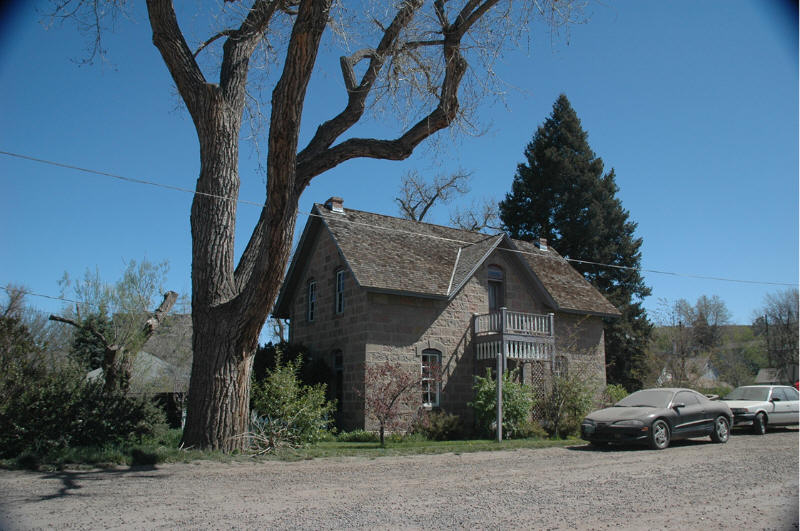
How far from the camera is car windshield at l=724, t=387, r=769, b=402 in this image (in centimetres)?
1844

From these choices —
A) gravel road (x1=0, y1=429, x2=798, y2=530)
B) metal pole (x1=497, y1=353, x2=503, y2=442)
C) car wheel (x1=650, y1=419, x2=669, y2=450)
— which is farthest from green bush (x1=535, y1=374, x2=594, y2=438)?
gravel road (x1=0, y1=429, x2=798, y2=530)

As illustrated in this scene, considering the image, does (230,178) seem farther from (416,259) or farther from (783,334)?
(783,334)

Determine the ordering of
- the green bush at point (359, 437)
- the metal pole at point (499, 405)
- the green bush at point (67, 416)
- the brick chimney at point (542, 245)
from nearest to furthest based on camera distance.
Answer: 1. the green bush at point (67, 416)
2. the metal pole at point (499, 405)
3. the green bush at point (359, 437)
4. the brick chimney at point (542, 245)

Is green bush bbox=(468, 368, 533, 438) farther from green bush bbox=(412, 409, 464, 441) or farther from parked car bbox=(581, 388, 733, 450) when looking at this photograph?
parked car bbox=(581, 388, 733, 450)

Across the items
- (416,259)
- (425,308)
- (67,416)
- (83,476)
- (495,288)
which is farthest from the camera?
(495,288)

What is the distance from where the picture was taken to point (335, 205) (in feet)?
76.7

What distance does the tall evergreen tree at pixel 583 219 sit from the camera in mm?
38781

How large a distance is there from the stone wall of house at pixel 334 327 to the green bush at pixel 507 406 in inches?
150

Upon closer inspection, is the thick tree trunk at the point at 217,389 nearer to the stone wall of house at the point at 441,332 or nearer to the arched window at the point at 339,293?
the stone wall of house at the point at 441,332

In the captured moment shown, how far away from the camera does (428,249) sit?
2373 cm

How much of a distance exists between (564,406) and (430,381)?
15.6 ft

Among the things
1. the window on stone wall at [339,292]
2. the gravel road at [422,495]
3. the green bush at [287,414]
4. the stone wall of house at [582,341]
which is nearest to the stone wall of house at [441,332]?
the window on stone wall at [339,292]

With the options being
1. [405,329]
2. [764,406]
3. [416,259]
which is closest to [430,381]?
[405,329]

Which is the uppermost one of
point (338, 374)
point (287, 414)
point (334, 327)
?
point (334, 327)
